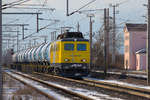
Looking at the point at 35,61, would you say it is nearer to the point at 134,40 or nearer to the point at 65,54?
the point at 65,54

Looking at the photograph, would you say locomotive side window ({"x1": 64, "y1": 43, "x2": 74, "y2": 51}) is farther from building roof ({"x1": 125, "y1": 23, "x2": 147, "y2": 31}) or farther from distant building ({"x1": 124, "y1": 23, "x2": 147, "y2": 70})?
building roof ({"x1": 125, "y1": 23, "x2": 147, "y2": 31})

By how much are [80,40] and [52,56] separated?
3398 millimetres

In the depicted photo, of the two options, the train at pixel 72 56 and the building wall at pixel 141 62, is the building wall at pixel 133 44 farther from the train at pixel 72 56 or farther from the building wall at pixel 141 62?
the train at pixel 72 56

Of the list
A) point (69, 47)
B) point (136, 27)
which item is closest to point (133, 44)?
point (136, 27)

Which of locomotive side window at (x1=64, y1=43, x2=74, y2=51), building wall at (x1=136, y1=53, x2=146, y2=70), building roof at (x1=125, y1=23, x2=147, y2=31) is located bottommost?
building wall at (x1=136, y1=53, x2=146, y2=70)

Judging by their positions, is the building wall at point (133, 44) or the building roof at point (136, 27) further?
the building wall at point (133, 44)

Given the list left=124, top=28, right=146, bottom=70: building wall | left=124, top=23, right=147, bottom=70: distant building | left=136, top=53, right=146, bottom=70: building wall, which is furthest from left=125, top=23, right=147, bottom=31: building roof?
left=136, top=53, right=146, bottom=70: building wall

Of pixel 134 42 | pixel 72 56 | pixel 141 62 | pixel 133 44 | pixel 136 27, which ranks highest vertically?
pixel 136 27

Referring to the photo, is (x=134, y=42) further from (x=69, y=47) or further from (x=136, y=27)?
(x=69, y=47)

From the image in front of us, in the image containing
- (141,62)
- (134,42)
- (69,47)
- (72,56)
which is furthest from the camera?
(134,42)

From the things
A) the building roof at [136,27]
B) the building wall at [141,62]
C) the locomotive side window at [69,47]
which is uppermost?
the building roof at [136,27]

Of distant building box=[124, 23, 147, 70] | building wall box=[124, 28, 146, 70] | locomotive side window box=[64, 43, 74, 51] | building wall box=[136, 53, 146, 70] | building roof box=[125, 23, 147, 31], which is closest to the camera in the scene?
locomotive side window box=[64, 43, 74, 51]

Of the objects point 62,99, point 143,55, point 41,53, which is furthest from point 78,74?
point 143,55

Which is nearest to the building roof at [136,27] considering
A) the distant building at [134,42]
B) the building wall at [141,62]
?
the distant building at [134,42]
